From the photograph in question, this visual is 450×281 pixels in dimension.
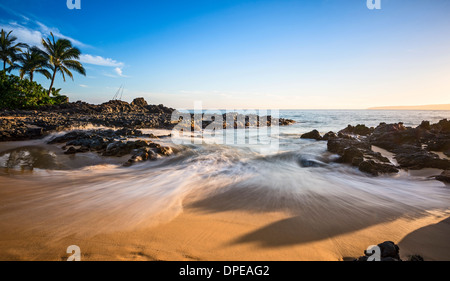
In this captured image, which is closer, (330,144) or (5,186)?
(5,186)

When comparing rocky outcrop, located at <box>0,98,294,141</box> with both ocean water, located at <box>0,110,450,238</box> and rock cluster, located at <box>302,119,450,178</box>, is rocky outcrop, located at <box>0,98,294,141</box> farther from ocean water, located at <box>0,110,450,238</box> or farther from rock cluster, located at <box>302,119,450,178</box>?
rock cluster, located at <box>302,119,450,178</box>

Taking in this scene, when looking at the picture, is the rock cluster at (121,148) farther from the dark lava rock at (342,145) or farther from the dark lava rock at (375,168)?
the dark lava rock at (342,145)

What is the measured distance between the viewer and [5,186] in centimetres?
380

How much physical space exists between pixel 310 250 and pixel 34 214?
4.07m

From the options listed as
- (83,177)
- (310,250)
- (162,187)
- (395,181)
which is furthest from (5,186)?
(395,181)

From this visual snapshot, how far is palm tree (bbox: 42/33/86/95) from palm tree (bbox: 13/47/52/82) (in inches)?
23.6

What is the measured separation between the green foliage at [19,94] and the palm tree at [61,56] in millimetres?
4553

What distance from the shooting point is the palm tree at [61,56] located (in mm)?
23562

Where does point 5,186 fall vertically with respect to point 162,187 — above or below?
above

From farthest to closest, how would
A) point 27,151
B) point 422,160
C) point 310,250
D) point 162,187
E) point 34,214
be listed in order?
point 27,151 < point 422,160 < point 162,187 < point 34,214 < point 310,250

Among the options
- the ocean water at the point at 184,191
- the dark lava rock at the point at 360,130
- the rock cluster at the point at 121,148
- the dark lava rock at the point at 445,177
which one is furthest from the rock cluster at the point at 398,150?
the rock cluster at the point at 121,148

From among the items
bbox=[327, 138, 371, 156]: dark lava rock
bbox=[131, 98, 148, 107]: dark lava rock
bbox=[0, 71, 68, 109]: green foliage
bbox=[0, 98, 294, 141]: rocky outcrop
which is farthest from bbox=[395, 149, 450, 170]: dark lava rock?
bbox=[131, 98, 148, 107]: dark lava rock

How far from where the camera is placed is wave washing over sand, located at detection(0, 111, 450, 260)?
2.15 m
